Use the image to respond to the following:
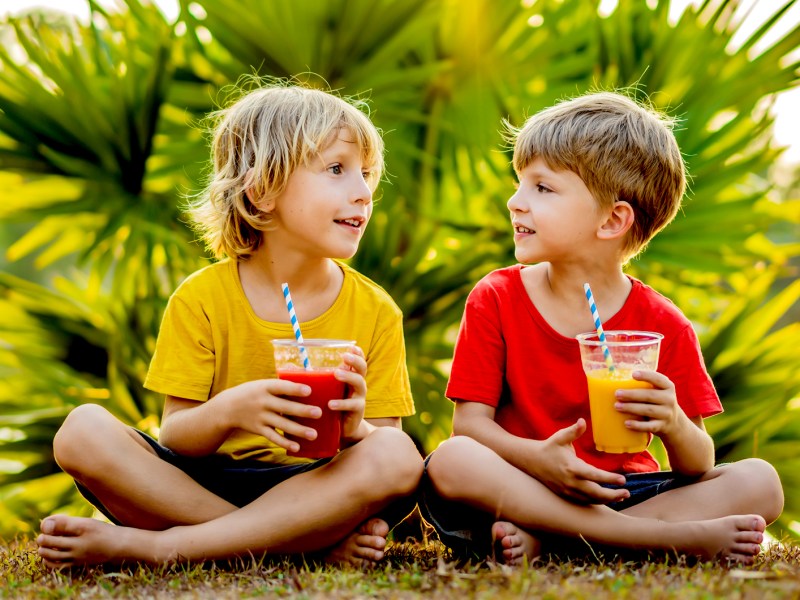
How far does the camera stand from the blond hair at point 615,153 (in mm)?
2396

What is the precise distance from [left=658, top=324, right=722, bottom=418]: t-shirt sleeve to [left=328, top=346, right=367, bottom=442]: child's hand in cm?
81

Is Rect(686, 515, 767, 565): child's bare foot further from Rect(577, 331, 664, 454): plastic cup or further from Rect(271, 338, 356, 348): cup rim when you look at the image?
Rect(271, 338, 356, 348): cup rim

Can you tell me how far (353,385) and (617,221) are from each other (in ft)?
2.83

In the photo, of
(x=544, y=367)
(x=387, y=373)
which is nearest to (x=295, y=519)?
(x=387, y=373)

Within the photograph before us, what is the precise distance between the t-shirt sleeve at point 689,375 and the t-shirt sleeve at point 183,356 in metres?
1.12

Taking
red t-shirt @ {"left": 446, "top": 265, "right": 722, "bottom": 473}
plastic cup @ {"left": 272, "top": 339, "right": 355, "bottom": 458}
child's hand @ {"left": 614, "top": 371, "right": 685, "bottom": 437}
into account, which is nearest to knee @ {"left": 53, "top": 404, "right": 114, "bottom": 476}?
plastic cup @ {"left": 272, "top": 339, "right": 355, "bottom": 458}

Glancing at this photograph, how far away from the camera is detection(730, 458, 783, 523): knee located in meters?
2.22

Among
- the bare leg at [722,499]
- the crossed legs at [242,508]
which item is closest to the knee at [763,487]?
the bare leg at [722,499]

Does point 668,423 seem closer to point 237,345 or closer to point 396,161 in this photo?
point 237,345

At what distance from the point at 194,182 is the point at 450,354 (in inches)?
43.0

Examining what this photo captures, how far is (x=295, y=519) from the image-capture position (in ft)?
6.94

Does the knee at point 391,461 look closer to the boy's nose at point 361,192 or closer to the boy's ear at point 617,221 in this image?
the boy's nose at point 361,192

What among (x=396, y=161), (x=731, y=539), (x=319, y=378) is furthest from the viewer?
(x=396, y=161)

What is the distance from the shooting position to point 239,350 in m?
2.38
